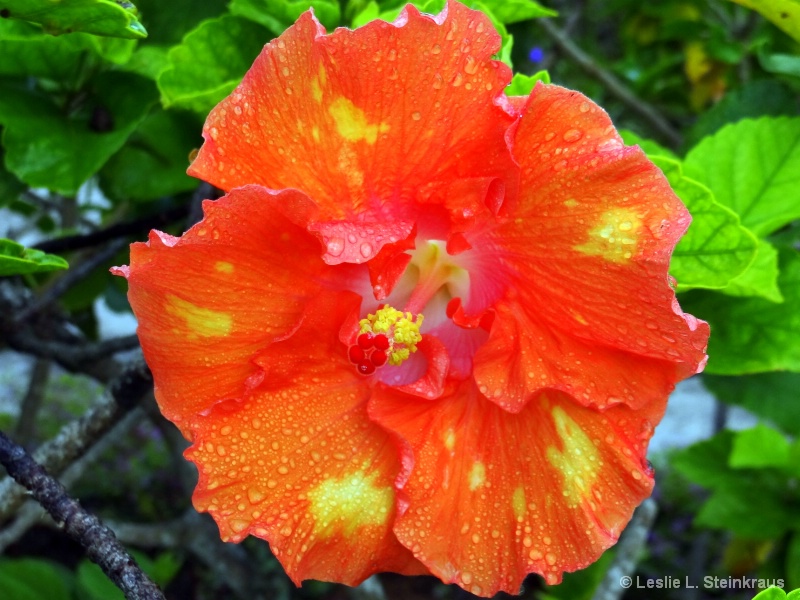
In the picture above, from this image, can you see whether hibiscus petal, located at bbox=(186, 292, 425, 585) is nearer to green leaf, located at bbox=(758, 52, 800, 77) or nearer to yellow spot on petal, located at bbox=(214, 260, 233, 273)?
yellow spot on petal, located at bbox=(214, 260, 233, 273)

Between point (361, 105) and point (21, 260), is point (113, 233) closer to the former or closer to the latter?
point (21, 260)

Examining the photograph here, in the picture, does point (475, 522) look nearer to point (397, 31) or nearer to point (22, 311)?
point (397, 31)

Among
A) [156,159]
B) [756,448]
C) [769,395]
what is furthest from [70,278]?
[756,448]

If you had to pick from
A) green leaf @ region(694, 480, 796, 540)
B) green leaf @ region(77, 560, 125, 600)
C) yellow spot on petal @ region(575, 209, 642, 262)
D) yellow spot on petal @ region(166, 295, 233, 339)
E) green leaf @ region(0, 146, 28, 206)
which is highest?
yellow spot on petal @ region(575, 209, 642, 262)

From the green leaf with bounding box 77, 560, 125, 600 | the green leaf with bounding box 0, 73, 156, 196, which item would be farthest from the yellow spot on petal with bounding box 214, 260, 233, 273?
the green leaf with bounding box 77, 560, 125, 600

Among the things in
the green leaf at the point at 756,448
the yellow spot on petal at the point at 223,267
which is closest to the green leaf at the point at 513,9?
the yellow spot on petal at the point at 223,267

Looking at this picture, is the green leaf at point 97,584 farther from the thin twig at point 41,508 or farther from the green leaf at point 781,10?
the green leaf at point 781,10
